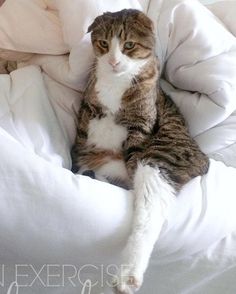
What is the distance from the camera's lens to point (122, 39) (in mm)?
897

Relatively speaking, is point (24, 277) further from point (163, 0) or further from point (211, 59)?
point (163, 0)

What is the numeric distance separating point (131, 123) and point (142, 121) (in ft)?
0.10

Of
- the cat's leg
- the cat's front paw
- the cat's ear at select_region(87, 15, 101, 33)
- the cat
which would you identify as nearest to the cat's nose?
the cat

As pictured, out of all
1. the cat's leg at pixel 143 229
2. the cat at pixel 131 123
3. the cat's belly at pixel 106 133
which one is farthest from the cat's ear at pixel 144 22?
the cat's leg at pixel 143 229

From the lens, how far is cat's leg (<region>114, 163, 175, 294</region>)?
70cm

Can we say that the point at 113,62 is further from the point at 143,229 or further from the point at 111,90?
the point at 143,229

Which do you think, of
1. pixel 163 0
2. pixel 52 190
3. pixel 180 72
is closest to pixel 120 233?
pixel 52 190

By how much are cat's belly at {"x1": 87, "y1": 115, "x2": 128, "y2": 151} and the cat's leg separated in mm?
194

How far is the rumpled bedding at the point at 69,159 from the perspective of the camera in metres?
0.70

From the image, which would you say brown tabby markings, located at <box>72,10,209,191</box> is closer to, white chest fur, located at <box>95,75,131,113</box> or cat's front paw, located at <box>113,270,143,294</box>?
white chest fur, located at <box>95,75,131,113</box>

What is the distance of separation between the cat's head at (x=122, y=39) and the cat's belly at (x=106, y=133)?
0.45 feet

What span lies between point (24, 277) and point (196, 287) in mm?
374

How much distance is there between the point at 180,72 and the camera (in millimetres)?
1045

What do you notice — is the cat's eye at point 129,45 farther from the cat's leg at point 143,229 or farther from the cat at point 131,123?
the cat's leg at point 143,229
